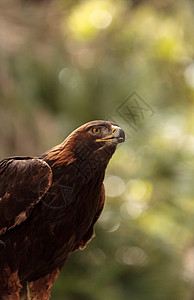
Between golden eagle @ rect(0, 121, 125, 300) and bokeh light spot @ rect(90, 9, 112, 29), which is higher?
golden eagle @ rect(0, 121, 125, 300)

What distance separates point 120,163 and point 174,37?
6.78 feet

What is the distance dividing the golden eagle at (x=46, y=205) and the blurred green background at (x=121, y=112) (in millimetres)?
116

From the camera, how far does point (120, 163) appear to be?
111 inches

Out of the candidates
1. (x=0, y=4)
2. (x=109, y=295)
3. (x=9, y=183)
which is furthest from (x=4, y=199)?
(x=0, y=4)

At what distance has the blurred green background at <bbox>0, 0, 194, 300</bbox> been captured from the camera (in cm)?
194

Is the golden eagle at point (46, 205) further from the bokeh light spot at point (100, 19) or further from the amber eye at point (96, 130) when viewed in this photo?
the bokeh light spot at point (100, 19)

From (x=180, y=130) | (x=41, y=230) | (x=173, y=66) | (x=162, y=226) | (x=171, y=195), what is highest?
(x=41, y=230)

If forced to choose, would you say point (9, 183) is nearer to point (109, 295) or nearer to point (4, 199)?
point (4, 199)

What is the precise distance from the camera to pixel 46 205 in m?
0.67

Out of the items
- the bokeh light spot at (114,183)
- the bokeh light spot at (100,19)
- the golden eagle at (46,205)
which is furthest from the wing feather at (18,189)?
the bokeh light spot at (100,19)

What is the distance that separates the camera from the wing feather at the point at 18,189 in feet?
2.16

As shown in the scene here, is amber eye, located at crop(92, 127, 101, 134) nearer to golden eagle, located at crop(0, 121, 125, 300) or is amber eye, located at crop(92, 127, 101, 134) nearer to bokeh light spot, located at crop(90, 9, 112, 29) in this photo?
golden eagle, located at crop(0, 121, 125, 300)

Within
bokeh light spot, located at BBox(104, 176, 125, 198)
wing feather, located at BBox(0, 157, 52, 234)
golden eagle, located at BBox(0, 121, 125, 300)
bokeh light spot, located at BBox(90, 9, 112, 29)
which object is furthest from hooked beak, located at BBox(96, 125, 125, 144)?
bokeh light spot, located at BBox(90, 9, 112, 29)

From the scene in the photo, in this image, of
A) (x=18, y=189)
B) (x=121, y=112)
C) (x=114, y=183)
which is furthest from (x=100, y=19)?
(x=18, y=189)
